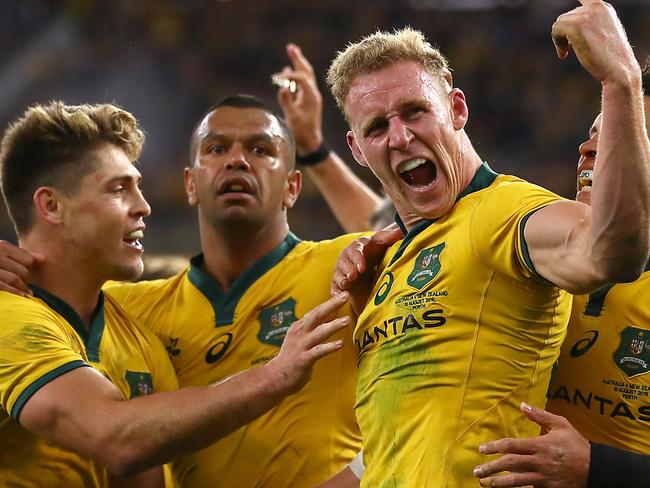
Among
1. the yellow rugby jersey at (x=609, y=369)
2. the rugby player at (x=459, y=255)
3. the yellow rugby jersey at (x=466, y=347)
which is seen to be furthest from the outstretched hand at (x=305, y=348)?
the yellow rugby jersey at (x=609, y=369)

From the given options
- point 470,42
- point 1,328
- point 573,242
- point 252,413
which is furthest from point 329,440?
point 470,42

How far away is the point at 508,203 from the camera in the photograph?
9.05ft

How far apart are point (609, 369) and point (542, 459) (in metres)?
0.58

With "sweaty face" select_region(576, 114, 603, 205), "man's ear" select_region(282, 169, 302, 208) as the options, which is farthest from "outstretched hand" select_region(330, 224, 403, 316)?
"man's ear" select_region(282, 169, 302, 208)

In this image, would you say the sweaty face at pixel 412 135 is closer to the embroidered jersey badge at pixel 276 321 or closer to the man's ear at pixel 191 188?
the embroidered jersey badge at pixel 276 321

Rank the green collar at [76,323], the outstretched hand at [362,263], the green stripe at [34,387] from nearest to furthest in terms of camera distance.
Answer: the green stripe at [34,387], the outstretched hand at [362,263], the green collar at [76,323]

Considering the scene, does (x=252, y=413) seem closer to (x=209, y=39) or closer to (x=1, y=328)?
(x=1, y=328)

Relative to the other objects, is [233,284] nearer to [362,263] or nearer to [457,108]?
[362,263]

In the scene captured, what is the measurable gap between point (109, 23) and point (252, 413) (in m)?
10.4

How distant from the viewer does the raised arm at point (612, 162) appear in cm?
230

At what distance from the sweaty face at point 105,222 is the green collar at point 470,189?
1.22 meters

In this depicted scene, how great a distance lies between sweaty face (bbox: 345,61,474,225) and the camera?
309cm

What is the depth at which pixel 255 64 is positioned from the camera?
1245 centimetres

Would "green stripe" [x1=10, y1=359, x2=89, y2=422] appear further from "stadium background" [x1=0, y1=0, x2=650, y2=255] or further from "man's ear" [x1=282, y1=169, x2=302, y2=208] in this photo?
A: "stadium background" [x1=0, y1=0, x2=650, y2=255]
